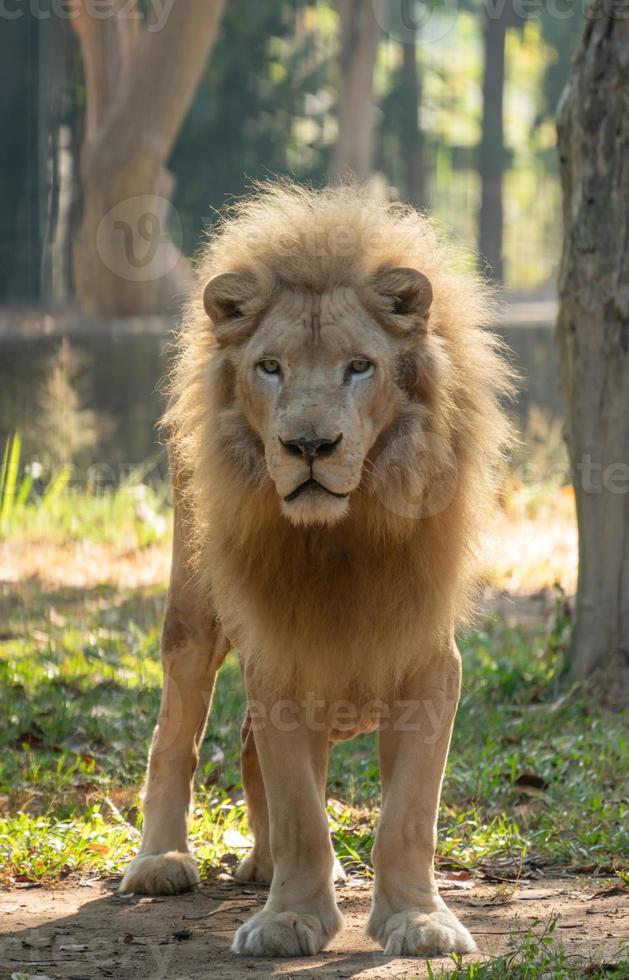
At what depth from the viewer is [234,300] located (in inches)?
154

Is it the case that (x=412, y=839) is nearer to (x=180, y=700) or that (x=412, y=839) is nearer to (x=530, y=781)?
(x=180, y=700)

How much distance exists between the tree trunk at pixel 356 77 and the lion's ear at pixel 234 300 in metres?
16.8

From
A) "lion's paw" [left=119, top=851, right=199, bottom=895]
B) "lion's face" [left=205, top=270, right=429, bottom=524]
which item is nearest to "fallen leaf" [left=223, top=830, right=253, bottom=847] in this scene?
"lion's paw" [left=119, top=851, right=199, bottom=895]

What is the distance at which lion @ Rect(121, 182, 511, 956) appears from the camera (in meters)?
3.72

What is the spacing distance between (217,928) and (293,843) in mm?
441

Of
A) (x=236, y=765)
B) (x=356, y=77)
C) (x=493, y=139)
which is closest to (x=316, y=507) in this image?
(x=236, y=765)

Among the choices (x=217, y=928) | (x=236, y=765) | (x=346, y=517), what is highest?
(x=346, y=517)

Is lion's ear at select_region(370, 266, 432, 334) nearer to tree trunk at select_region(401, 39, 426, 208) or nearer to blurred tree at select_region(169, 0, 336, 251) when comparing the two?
blurred tree at select_region(169, 0, 336, 251)

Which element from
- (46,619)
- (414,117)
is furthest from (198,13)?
(414,117)

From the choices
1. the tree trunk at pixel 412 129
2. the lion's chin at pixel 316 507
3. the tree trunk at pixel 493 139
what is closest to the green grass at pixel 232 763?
the lion's chin at pixel 316 507

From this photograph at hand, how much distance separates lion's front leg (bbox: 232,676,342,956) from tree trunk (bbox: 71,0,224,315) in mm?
9058

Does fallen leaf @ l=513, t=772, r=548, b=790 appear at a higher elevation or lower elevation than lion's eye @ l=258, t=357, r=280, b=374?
lower

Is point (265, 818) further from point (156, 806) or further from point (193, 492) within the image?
point (193, 492)

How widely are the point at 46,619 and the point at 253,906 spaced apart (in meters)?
4.35
